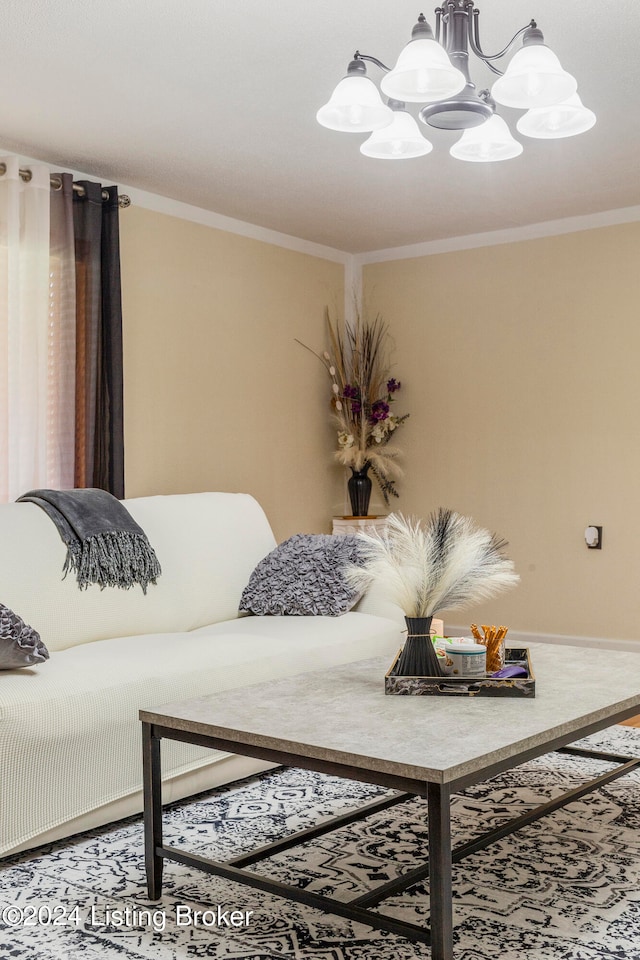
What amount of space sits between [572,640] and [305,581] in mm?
2290

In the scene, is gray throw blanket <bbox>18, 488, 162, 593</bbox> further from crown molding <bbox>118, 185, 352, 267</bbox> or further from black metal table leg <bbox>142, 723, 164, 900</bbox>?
crown molding <bbox>118, 185, 352, 267</bbox>

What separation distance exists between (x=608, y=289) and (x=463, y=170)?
1.32 meters

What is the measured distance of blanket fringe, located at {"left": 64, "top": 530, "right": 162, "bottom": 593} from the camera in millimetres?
3320

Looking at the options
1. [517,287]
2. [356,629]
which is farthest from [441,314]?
[356,629]

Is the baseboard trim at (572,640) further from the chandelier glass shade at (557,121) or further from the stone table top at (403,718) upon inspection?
the chandelier glass shade at (557,121)

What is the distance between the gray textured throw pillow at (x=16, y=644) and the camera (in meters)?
2.52

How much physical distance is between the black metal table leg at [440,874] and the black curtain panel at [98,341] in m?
3.11

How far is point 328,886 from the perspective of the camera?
7.44 feet

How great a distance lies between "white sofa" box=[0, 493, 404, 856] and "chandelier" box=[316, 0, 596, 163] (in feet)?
5.45

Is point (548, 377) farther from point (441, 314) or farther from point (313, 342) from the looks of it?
point (313, 342)

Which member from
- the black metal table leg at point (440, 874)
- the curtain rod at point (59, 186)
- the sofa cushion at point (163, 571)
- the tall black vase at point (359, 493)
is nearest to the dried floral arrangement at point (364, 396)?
the tall black vase at point (359, 493)

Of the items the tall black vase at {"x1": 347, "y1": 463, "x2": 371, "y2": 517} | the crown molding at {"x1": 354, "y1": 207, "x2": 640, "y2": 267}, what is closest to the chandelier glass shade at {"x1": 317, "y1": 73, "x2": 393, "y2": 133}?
the crown molding at {"x1": 354, "y1": 207, "x2": 640, "y2": 267}

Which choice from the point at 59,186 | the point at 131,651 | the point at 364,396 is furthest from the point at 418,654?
the point at 364,396

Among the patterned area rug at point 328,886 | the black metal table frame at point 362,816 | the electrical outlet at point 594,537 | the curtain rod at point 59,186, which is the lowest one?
the patterned area rug at point 328,886
